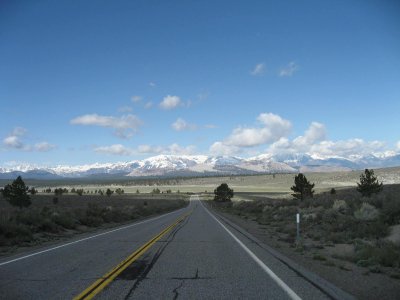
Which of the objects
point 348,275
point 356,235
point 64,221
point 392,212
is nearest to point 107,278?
point 348,275

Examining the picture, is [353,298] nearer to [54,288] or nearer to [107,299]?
[107,299]

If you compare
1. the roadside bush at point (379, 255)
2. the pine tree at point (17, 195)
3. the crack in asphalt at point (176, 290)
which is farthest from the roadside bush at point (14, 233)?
the pine tree at point (17, 195)

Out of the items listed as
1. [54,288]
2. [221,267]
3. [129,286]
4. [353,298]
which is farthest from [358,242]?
[54,288]

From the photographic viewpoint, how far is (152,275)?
9.04 metres

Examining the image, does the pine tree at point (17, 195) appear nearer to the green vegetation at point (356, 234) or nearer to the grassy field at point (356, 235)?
the green vegetation at point (356, 234)

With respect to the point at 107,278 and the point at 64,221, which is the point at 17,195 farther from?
the point at 107,278

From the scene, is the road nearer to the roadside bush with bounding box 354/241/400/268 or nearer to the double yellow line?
the double yellow line

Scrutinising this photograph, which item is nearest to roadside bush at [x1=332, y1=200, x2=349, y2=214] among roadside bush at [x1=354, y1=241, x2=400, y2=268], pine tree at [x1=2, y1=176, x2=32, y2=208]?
roadside bush at [x1=354, y1=241, x2=400, y2=268]

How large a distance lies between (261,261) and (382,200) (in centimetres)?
1044

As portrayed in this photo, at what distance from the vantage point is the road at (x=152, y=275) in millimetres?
7395

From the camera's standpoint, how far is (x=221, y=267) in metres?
10.2

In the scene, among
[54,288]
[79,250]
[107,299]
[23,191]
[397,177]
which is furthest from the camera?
[397,177]

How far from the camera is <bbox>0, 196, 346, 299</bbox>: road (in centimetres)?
739

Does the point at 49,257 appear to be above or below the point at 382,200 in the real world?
below
